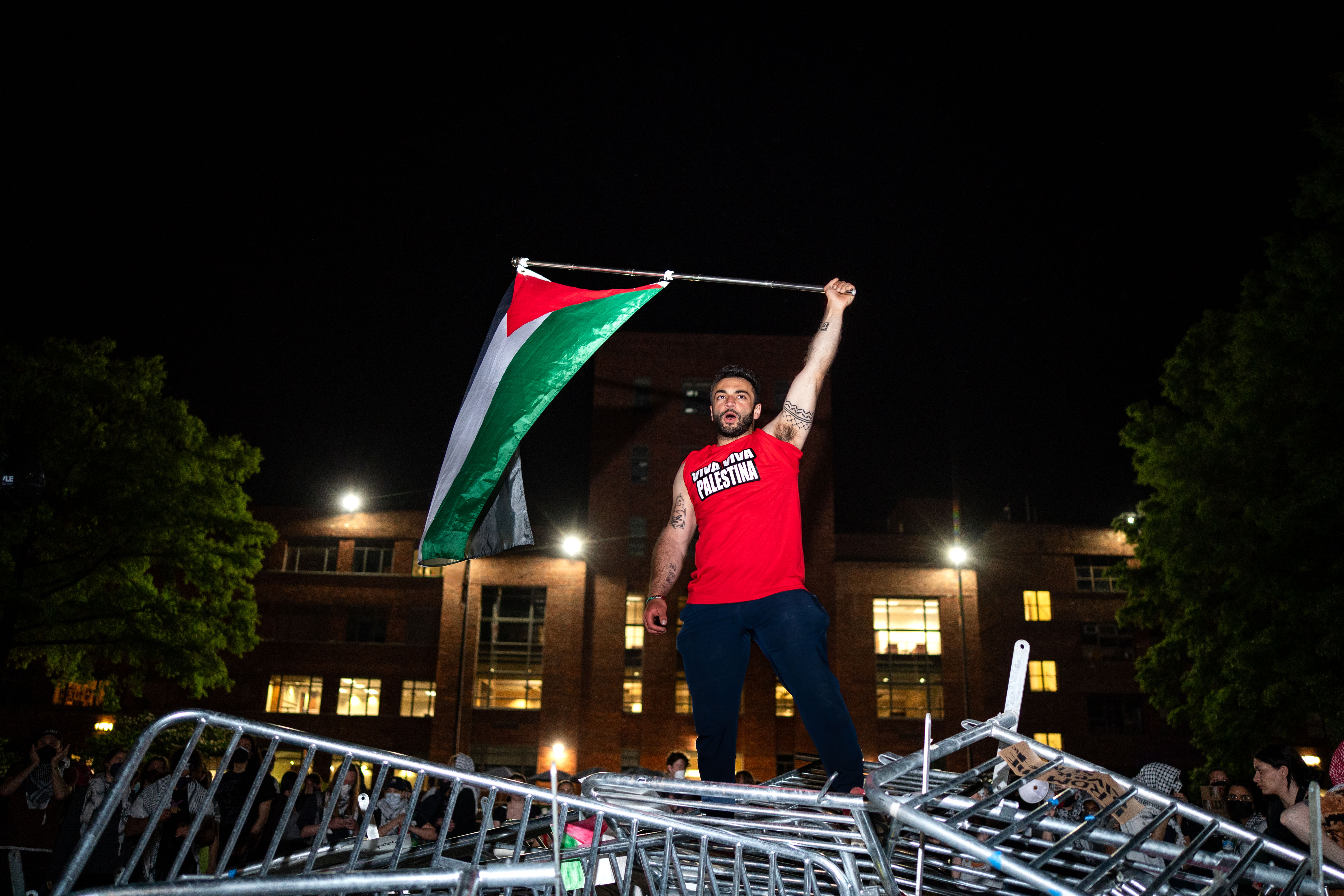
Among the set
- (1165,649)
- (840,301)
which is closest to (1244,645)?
(1165,649)

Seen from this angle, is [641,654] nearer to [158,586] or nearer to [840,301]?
[158,586]

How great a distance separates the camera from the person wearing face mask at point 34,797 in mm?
8680

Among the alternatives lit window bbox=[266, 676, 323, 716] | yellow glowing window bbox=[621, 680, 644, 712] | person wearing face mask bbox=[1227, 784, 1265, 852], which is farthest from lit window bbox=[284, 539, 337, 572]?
person wearing face mask bbox=[1227, 784, 1265, 852]

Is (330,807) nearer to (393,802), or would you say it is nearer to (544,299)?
(544,299)

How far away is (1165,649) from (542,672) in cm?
2891

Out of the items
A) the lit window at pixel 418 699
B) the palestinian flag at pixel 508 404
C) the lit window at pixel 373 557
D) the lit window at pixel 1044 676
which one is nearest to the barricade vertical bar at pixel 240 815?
the palestinian flag at pixel 508 404

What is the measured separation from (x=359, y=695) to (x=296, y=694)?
2.94 m

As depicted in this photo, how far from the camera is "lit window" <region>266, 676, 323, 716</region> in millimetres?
43781

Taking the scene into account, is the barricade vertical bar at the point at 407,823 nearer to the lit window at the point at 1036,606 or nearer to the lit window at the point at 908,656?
the lit window at the point at 908,656

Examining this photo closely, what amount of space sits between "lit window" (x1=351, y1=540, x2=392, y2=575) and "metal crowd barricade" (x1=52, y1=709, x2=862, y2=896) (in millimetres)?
45668

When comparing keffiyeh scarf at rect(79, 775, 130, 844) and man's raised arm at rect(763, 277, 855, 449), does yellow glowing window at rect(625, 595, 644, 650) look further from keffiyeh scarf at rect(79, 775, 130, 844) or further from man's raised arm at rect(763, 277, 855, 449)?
man's raised arm at rect(763, 277, 855, 449)

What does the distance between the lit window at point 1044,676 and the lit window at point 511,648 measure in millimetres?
24612

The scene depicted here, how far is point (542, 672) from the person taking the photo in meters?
44.1

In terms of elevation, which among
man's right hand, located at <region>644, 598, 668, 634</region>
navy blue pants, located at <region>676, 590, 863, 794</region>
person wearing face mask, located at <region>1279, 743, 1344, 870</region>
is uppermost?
man's right hand, located at <region>644, 598, 668, 634</region>
